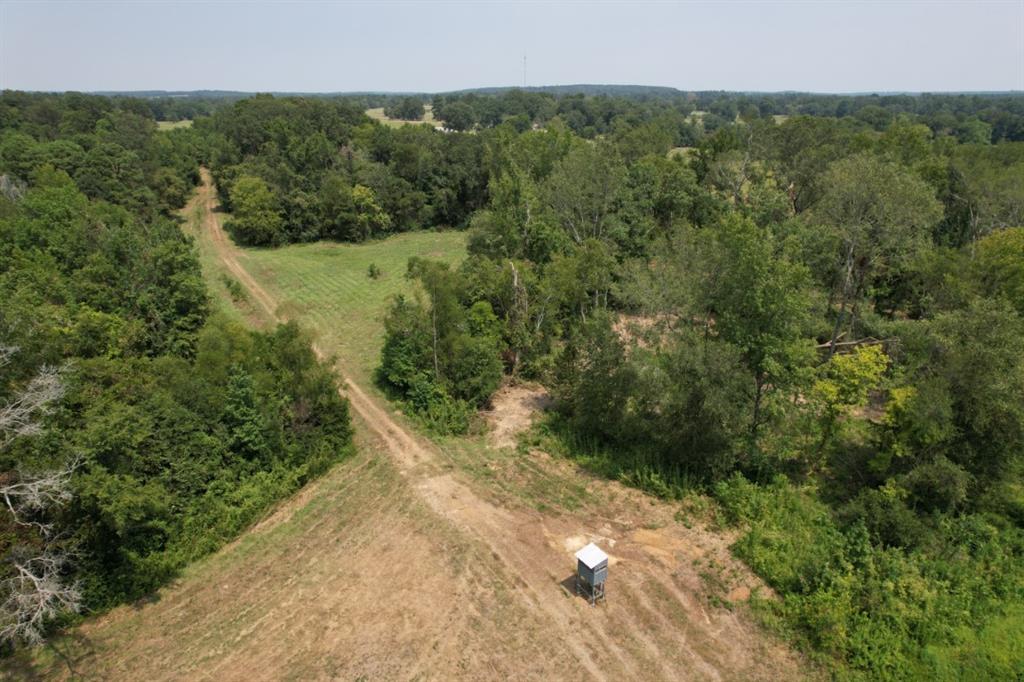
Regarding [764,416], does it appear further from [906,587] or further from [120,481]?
[120,481]

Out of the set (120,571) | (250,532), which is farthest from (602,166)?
(120,571)

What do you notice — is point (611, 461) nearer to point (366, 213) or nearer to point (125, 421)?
point (125, 421)

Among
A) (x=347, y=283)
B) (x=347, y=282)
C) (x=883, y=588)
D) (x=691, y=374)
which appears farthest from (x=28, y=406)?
(x=347, y=282)

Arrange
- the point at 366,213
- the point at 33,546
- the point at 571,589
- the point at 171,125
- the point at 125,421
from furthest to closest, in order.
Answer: the point at 171,125 < the point at 366,213 < the point at 125,421 < the point at 571,589 < the point at 33,546

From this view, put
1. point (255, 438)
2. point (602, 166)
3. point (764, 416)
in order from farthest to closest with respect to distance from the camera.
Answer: point (602, 166), point (764, 416), point (255, 438)

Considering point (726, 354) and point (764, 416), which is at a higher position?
point (726, 354)

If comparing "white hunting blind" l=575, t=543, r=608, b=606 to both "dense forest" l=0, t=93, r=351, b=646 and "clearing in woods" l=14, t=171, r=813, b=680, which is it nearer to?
"clearing in woods" l=14, t=171, r=813, b=680

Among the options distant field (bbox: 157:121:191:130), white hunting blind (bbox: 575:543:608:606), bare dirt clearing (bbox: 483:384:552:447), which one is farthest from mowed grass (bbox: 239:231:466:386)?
distant field (bbox: 157:121:191:130)
